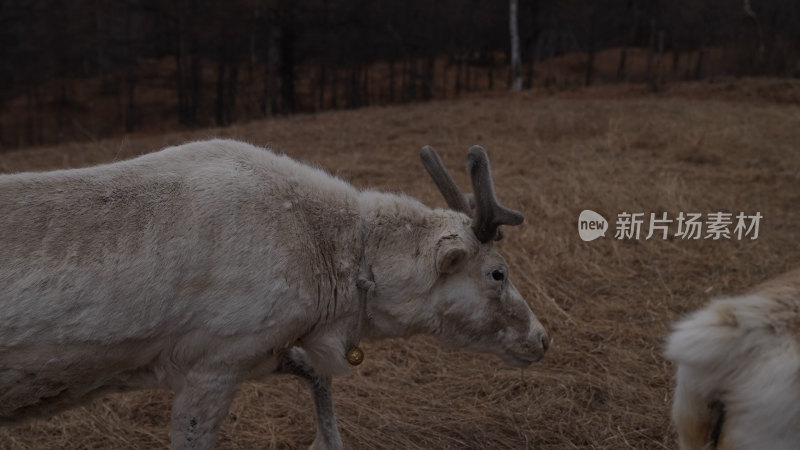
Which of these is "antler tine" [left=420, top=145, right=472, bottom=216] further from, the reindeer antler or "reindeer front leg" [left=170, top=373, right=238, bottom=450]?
"reindeer front leg" [left=170, top=373, right=238, bottom=450]

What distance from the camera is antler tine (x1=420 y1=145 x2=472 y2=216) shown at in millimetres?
3908

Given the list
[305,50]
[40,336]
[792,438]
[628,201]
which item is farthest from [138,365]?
[305,50]

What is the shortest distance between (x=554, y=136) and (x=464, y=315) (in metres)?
10.1

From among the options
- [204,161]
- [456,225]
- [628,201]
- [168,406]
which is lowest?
[168,406]

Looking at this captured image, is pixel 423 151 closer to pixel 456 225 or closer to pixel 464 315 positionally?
pixel 456 225

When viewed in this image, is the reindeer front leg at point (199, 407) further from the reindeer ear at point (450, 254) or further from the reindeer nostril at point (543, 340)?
the reindeer nostril at point (543, 340)

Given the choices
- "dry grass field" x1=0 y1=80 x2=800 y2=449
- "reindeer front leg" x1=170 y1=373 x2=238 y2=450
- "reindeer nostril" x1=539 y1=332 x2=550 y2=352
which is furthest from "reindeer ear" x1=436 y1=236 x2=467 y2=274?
"dry grass field" x1=0 y1=80 x2=800 y2=449

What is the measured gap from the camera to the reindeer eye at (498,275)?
3764mm

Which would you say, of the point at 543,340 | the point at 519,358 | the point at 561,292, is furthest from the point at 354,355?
the point at 561,292

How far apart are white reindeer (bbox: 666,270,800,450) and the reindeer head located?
1.24 m

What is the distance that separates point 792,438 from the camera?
7.46 ft

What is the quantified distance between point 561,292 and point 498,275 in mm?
2753

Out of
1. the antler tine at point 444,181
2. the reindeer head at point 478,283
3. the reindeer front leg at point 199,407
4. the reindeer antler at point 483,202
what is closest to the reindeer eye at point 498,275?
A: the reindeer head at point 478,283

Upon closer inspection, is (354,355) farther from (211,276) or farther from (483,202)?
(483,202)
